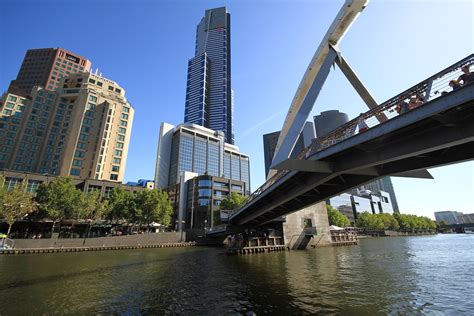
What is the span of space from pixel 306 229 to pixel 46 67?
176 meters

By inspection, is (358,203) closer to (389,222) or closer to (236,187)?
(389,222)

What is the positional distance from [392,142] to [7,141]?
389ft

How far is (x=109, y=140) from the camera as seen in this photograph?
3457 inches

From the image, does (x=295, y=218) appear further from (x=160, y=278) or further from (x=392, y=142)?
(x=392, y=142)

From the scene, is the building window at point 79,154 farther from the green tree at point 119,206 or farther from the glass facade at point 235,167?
the glass facade at point 235,167

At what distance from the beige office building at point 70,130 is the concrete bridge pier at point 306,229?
212ft

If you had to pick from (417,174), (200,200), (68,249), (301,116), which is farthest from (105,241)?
(417,174)

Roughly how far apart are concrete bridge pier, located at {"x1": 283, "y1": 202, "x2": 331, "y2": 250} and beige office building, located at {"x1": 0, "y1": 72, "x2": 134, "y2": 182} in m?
64.6

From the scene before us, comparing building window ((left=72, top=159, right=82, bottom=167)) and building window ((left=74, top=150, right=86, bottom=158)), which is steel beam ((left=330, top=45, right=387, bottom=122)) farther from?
building window ((left=74, top=150, right=86, bottom=158))

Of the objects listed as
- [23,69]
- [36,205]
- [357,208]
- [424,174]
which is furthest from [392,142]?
[23,69]

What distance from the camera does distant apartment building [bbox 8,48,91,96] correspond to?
14100 cm

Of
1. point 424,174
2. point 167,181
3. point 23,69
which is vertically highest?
point 23,69

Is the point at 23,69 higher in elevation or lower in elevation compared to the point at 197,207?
higher

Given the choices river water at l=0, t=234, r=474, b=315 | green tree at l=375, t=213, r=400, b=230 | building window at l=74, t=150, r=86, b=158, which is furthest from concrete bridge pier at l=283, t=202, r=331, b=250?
green tree at l=375, t=213, r=400, b=230
